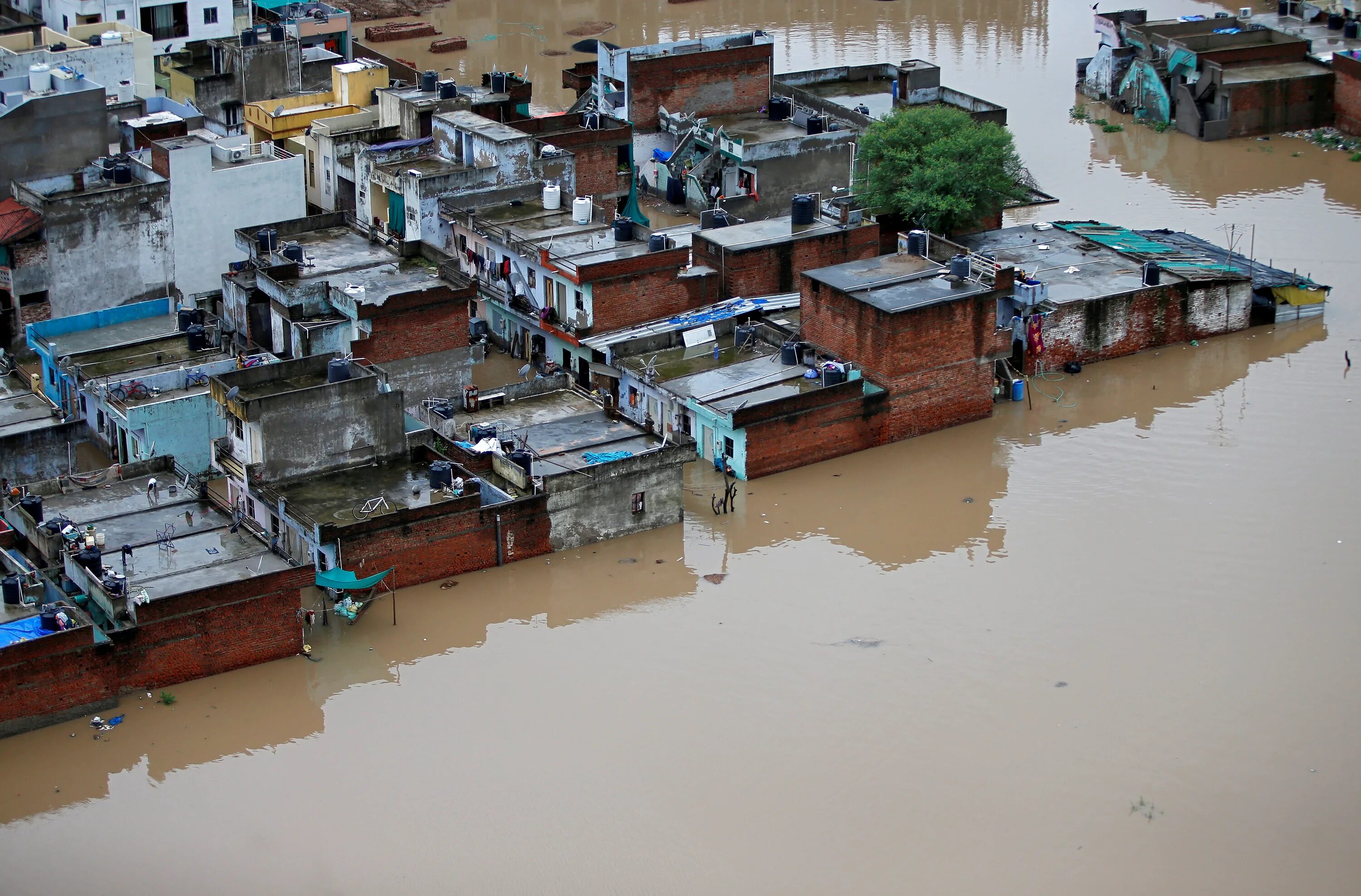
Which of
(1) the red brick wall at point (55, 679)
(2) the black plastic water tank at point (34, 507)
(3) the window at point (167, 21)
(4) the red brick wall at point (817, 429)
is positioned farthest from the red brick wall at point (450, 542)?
(3) the window at point (167, 21)

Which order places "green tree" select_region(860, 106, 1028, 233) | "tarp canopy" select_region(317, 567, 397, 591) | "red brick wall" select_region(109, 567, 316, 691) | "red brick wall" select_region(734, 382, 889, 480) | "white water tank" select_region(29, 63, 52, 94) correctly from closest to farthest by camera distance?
"red brick wall" select_region(109, 567, 316, 691)
"tarp canopy" select_region(317, 567, 397, 591)
"red brick wall" select_region(734, 382, 889, 480)
"green tree" select_region(860, 106, 1028, 233)
"white water tank" select_region(29, 63, 52, 94)

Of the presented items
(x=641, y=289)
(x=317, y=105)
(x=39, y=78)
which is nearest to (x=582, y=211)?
(x=641, y=289)

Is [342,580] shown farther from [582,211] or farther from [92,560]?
[582,211]

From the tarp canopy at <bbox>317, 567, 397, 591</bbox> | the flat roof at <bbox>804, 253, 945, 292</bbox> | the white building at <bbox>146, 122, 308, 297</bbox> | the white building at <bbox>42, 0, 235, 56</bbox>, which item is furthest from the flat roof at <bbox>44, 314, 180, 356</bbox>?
the white building at <bbox>42, 0, 235, 56</bbox>

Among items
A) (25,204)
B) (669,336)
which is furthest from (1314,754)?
(25,204)

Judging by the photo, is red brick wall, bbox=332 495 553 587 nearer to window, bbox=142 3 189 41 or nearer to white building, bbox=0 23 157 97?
white building, bbox=0 23 157 97

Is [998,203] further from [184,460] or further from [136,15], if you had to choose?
[136,15]
